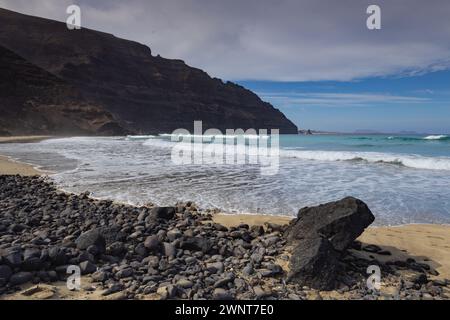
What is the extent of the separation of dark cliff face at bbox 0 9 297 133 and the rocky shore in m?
85.1

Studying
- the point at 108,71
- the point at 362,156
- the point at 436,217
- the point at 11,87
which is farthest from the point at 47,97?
the point at 436,217

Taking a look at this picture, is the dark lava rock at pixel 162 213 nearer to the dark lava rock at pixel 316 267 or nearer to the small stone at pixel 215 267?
the small stone at pixel 215 267

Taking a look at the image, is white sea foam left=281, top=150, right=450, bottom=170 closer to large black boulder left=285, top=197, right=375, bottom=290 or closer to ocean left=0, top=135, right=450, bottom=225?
ocean left=0, top=135, right=450, bottom=225

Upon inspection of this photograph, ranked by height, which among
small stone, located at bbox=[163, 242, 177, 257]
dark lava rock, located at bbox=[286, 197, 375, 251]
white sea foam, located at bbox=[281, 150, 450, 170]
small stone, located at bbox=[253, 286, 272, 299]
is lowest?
small stone, located at bbox=[253, 286, 272, 299]

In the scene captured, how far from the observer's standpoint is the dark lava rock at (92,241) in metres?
4.18

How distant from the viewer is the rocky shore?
11.4ft

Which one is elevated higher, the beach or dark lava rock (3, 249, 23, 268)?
dark lava rock (3, 249, 23, 268)

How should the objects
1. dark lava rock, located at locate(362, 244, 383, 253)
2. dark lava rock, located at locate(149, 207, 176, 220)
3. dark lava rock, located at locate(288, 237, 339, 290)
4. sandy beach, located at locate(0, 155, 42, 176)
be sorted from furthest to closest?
sandy beach, located at locate(0, 155, 42, 176)
dark lava rock, located at locate(149, 207, 176, 220)
dark lava rock, located at locate(362, 244, 383, 253)
dark lava rock, located at locate(288, 237, 339, 290)

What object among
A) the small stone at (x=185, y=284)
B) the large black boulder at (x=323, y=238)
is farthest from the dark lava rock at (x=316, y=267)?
the small stone at (x=185, y=284)

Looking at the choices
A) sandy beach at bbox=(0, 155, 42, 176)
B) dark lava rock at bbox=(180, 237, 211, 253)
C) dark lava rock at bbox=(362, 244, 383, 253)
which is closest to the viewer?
dark lava rock at bbox=(180, 237, 211, 253)

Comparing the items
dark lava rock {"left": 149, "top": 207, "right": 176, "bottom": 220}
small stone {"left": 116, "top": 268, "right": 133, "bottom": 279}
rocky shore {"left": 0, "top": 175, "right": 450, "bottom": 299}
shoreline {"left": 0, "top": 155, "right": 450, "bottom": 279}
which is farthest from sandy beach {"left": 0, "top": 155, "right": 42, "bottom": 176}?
small stone {"left": 116, "top": 268, "right": 133, "bottom": 279}

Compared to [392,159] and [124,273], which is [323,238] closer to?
[124,273]

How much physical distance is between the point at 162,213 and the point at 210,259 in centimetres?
203

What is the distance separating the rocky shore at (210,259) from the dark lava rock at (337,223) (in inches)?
0.5
